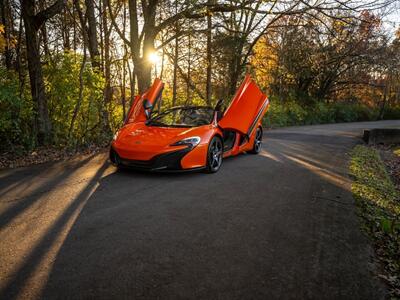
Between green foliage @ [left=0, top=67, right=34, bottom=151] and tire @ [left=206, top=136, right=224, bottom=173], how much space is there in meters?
4.20

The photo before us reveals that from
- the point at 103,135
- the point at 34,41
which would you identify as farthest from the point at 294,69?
the point at 34,41

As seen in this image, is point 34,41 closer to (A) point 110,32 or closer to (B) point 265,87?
(A) point 110,32

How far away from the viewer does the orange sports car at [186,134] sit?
5586 mm

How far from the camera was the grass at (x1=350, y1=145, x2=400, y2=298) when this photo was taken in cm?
→ 298

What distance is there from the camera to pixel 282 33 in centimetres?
2200

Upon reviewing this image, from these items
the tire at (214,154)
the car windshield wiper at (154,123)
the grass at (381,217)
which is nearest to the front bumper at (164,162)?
the tire at (214,154)

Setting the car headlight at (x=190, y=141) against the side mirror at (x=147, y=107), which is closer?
the car headlight at (x=190, y=141)

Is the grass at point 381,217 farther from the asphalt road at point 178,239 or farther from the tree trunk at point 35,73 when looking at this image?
the tree trunk at point 35,73

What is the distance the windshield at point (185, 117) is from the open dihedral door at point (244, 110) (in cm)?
35

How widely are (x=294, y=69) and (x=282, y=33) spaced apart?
319 cm

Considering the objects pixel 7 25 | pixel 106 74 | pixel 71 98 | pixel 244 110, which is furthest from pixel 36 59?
pixel 244 110

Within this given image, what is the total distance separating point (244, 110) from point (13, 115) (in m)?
5.09

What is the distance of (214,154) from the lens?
6.26m

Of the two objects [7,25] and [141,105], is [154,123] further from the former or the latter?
[7,25]
